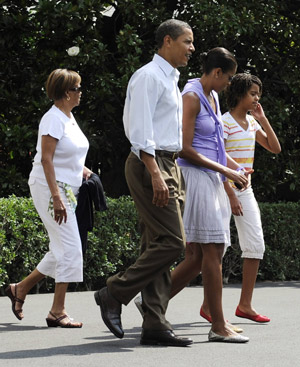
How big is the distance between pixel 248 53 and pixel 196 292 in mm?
4056

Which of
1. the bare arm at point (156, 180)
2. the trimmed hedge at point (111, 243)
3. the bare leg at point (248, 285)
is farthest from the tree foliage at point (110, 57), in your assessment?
the bare arm at point (156, 180)

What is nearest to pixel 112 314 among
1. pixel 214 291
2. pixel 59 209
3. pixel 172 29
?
pixel 214 291

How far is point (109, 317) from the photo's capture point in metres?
6.11

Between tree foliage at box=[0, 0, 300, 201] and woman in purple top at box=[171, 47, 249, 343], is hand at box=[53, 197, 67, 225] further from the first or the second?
tree foliage at box=[0, 0, 300, 201]

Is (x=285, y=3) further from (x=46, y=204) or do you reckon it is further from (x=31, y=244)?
(x=46, y=204)

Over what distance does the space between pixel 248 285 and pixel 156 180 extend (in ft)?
6.10

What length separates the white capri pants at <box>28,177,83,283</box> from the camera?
23.2ft

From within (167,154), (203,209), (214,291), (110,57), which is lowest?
(214,291)

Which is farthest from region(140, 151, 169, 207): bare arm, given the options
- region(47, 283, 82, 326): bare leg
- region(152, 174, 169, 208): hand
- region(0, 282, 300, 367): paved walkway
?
region(47, 283, 82, 326): bare leg

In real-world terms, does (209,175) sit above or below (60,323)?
above

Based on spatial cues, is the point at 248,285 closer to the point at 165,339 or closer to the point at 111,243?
the point at 165,339

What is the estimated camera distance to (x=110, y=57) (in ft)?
39.5

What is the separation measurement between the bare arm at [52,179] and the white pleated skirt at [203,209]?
95 cm

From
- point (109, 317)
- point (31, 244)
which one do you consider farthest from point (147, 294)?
point (31, 244)
